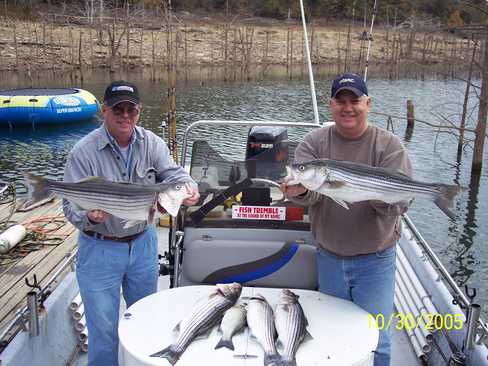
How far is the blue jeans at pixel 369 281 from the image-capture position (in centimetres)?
352

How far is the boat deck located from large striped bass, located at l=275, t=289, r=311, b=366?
343 cm

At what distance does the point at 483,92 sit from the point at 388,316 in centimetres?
1504

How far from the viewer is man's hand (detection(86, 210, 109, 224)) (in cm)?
335

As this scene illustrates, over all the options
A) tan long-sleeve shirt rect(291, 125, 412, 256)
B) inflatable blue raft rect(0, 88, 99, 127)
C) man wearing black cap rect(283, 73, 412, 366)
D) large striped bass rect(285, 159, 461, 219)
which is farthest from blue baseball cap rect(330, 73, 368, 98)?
inflatable blue raft rect(0, 88, 99, 127)

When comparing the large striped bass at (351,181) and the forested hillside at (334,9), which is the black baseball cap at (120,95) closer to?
the large striped bass at (351,181)

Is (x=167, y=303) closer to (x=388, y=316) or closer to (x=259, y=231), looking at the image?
(x=259, y=231)

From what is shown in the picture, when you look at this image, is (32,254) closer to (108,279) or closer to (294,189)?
(108,279)

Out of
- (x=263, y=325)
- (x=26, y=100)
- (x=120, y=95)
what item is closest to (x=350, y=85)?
(x=120, y=95)

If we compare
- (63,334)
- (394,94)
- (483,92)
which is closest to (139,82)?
(394,94)

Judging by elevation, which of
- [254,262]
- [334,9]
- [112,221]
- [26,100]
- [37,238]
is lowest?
[37,238]

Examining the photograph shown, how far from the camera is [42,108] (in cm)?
2273

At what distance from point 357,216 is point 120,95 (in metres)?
1.82

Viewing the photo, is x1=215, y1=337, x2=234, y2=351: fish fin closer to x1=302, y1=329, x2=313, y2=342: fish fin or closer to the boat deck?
x1=302, y1=329, x2=313, y2=342: fish fin
